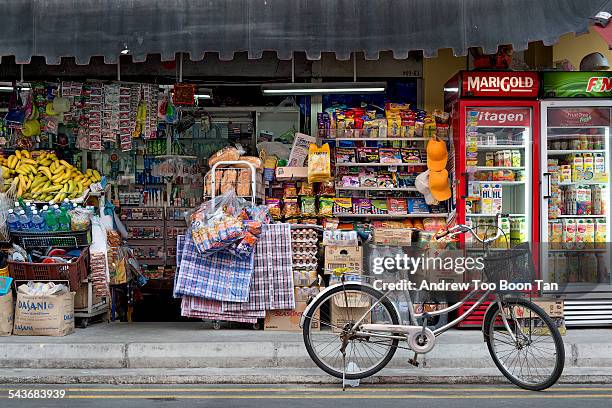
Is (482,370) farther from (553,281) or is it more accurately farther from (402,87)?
(402,87)

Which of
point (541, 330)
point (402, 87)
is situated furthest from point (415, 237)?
point (541, 330)

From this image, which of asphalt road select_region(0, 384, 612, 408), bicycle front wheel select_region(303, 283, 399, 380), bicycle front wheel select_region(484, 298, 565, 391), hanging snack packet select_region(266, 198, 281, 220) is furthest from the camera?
hanging snack packet select_region(266, 198, 281, 220)

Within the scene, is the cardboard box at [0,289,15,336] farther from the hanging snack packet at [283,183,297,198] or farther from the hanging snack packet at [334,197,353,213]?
the hanging snack packet at [334,197,353,213]

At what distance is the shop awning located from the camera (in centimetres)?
900

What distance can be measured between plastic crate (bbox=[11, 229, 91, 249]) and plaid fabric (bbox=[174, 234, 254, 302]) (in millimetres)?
1261

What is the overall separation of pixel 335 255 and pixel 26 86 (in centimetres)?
459

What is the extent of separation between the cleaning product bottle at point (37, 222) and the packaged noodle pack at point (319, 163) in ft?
10.5

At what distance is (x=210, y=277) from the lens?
31.2ft

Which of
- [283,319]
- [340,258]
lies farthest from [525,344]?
[283,319]

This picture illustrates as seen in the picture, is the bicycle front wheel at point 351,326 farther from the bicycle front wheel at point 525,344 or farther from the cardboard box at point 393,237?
the cardboard box at point 393,237

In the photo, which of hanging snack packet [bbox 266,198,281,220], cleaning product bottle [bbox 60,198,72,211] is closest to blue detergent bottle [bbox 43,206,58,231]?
cleaning product bottle [bbox 60,198,72,211]

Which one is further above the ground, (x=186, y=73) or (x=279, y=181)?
(x=186, y=73)

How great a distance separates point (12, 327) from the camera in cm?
941

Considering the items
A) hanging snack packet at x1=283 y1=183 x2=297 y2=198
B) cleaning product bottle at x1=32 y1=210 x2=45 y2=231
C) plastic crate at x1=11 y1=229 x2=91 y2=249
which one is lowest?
plastic crate at x1=11 y1=229 x2=91 y2=249
